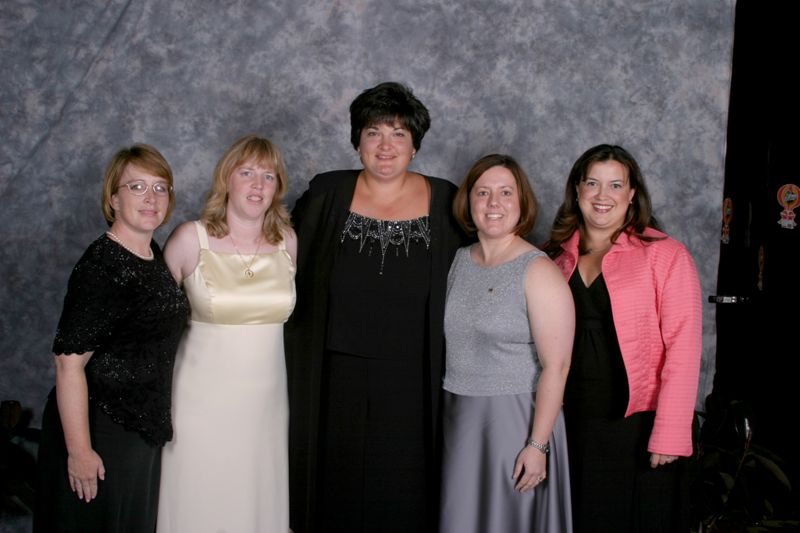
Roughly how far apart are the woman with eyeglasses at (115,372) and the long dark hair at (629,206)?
1.20 metres

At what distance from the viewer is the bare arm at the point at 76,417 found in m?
1.88

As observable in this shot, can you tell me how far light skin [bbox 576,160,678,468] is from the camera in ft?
7.32

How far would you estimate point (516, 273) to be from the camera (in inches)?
82.7

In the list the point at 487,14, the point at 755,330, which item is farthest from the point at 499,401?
the point at 487,14

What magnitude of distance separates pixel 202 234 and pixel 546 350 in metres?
1.07

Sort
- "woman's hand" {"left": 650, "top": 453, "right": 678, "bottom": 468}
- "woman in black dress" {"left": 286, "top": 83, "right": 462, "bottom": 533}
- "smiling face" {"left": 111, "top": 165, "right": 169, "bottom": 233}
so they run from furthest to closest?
"woman in black dress" {"left": 286, "top": 83, "right": 462, "bottom": 533}
"woman's hand" {"left": 650, "top": 453, "right": 678, "bottom": 468}
"smiling face" {"left": 111, "top": 165, "right": 169, "bottom": 233}

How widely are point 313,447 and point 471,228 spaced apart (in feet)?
2.86

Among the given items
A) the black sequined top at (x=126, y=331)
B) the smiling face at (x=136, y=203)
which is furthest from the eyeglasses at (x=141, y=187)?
the black sequined top at (x=126, y=331)

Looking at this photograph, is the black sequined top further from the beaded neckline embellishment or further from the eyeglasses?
the beaded neckline embellishment

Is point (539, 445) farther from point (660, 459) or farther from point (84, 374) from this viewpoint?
point (84, 374)

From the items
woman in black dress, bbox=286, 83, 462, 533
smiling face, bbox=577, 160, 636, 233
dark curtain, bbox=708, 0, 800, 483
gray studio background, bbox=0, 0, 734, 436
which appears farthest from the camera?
gray studio background, bbox=0, 0, 734, 436

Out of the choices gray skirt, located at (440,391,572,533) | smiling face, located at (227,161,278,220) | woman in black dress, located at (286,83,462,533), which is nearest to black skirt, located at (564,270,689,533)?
gray skirt, located at (440,391,572,533)

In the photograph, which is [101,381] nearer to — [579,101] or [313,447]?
[313,447]

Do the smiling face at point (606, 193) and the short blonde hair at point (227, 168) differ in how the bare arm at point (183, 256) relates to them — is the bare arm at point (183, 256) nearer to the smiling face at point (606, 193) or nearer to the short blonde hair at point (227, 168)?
the short blonde hair at point (227, 168)
